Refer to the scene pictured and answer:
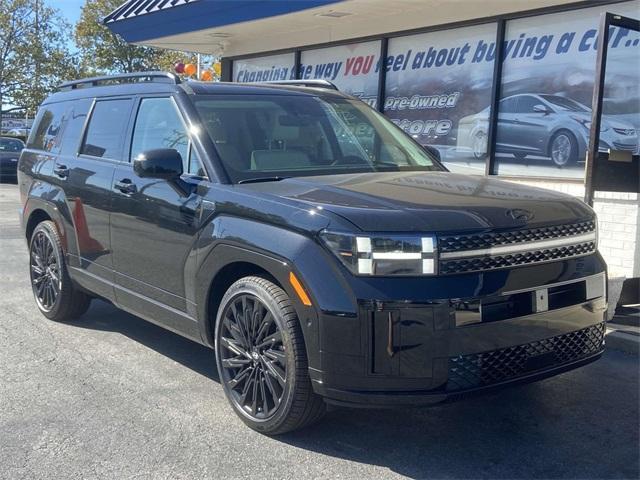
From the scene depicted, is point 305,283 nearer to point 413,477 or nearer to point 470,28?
point 413,477

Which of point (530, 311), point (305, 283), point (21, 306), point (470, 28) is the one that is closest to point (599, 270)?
point (530, 311)

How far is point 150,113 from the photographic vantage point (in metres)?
4.93

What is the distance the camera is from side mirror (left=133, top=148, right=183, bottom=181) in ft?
13.8

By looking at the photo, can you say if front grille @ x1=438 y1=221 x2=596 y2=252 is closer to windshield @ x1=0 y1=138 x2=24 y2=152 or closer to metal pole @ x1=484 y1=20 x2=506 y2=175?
metal pole @ x1=484 y1=20 x2=506 y2=175

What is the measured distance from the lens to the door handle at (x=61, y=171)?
5.67 m

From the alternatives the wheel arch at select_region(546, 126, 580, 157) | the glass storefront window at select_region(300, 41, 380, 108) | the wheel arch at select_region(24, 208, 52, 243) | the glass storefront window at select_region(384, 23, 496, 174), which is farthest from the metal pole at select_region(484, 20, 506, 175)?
the wheel arch at select_region(24, 208, 52, 243)

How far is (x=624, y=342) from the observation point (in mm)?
5438

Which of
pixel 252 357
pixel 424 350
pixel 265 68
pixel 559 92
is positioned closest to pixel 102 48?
pixel 265 68

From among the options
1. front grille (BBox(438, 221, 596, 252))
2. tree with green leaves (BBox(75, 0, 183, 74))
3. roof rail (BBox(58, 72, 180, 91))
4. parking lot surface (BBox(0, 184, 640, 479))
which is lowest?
parking lot surface (BBox(0, 184, 640, 479))

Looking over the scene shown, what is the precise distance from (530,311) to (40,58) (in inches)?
1522

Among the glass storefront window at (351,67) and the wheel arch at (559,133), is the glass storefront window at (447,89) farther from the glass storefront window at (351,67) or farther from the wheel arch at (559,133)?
the wheel arch at (559,133)

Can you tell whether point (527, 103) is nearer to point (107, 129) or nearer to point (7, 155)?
point (107, 129)

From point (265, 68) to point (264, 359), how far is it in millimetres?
10321

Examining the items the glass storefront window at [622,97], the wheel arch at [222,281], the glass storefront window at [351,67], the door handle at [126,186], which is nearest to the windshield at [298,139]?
the wheel arch at [222,281]
